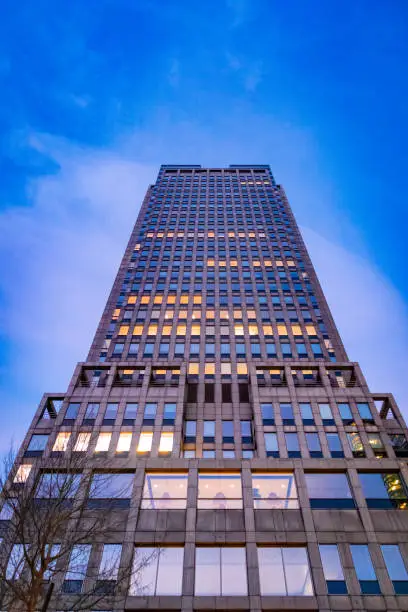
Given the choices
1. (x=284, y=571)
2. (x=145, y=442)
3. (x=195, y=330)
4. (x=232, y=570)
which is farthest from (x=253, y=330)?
(x=232, y=570)

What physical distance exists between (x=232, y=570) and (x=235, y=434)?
673 inches

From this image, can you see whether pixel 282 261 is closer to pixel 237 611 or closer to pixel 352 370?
pixel 352 370

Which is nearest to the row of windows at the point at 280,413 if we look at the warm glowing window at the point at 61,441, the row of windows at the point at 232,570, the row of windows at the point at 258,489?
the warm glowing window at the point at 61,441

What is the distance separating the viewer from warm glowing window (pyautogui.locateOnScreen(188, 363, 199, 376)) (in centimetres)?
4666

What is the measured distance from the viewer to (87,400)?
3700 cm

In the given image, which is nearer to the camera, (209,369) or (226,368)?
(209,369)

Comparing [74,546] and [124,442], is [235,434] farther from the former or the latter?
[74,546]

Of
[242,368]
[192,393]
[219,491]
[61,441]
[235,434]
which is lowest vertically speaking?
[219,491]

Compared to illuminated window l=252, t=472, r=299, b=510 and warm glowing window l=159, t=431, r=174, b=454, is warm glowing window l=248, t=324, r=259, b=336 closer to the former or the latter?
warm glowing window l=159, t=431, r=174, b=454

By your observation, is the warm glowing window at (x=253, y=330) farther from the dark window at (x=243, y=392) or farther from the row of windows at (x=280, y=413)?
the row of windows at (x=280, y=413)

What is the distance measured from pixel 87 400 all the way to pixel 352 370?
2481 centimetres

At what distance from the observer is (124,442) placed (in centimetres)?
3406

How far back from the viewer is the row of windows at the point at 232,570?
21.2 metres

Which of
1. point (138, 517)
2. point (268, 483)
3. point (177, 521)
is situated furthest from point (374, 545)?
point (138, 517)
